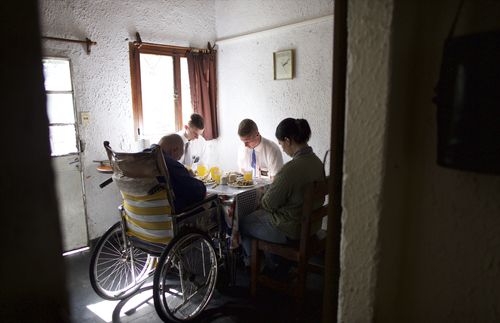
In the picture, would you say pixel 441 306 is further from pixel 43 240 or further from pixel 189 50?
pixel 189 50

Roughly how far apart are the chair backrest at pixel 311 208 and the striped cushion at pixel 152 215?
0.80 meters

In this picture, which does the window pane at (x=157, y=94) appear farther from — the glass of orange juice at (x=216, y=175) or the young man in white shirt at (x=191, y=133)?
the glass of orange juice at (x=216, y=175)

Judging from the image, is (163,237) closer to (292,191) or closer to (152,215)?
(152,215)

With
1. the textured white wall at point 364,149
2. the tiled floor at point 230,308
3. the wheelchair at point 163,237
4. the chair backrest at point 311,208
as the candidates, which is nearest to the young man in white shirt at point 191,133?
the wheelchair at point 163,237

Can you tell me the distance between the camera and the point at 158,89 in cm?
396

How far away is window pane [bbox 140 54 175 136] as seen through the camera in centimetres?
384

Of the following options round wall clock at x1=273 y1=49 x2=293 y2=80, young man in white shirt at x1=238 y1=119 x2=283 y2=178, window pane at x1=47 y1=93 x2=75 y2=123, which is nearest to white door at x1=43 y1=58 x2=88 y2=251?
window pane at x1=47 y1=93 x2=75 y2=123

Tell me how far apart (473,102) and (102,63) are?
3.40 m

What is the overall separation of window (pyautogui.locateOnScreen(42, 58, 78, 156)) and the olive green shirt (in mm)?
2093

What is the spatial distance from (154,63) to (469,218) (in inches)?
146

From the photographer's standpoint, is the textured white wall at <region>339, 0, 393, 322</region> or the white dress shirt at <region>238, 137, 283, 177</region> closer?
the textured white wall at <region>339, 0, 393, 322</region>

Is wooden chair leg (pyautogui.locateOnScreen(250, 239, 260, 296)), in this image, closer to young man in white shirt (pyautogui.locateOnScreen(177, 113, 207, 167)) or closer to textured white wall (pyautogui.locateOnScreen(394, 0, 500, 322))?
young man in white shirt (pyautogui.locateOnScreen(177, 113, 207, 167))

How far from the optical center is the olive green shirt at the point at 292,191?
2102 mm

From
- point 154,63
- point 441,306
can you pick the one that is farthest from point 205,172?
point 441,306
